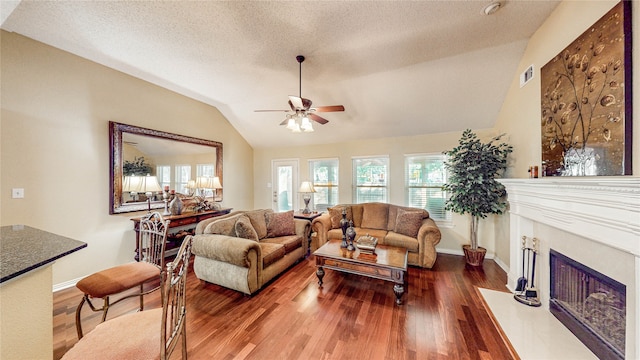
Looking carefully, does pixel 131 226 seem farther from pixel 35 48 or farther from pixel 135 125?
pixel 35 48

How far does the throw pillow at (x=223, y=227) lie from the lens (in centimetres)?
282

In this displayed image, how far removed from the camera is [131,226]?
3.31 m

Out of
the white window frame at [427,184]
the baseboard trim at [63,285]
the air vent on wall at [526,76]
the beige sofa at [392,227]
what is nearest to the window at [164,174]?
the baseboard trim at [63,285]

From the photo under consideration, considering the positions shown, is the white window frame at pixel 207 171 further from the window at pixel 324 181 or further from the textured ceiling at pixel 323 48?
the window at pixel 324 181

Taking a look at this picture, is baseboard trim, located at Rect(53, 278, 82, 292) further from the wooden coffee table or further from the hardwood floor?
the wooden coffee table

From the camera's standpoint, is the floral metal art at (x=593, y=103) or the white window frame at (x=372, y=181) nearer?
the floral metal art at (x=593, y=103)

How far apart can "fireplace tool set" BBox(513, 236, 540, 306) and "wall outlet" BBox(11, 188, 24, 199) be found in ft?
18.9

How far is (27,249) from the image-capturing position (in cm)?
118

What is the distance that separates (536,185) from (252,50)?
3.52 meters

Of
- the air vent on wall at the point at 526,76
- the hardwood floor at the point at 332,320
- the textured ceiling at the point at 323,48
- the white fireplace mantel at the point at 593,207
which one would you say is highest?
the textured ceiling at the point at 323,48

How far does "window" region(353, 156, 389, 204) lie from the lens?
15.2 ft

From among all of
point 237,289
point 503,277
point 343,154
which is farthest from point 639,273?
point 343,154

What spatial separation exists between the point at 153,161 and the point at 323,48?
334cm

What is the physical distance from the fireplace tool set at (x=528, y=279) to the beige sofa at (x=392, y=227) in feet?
3.19
